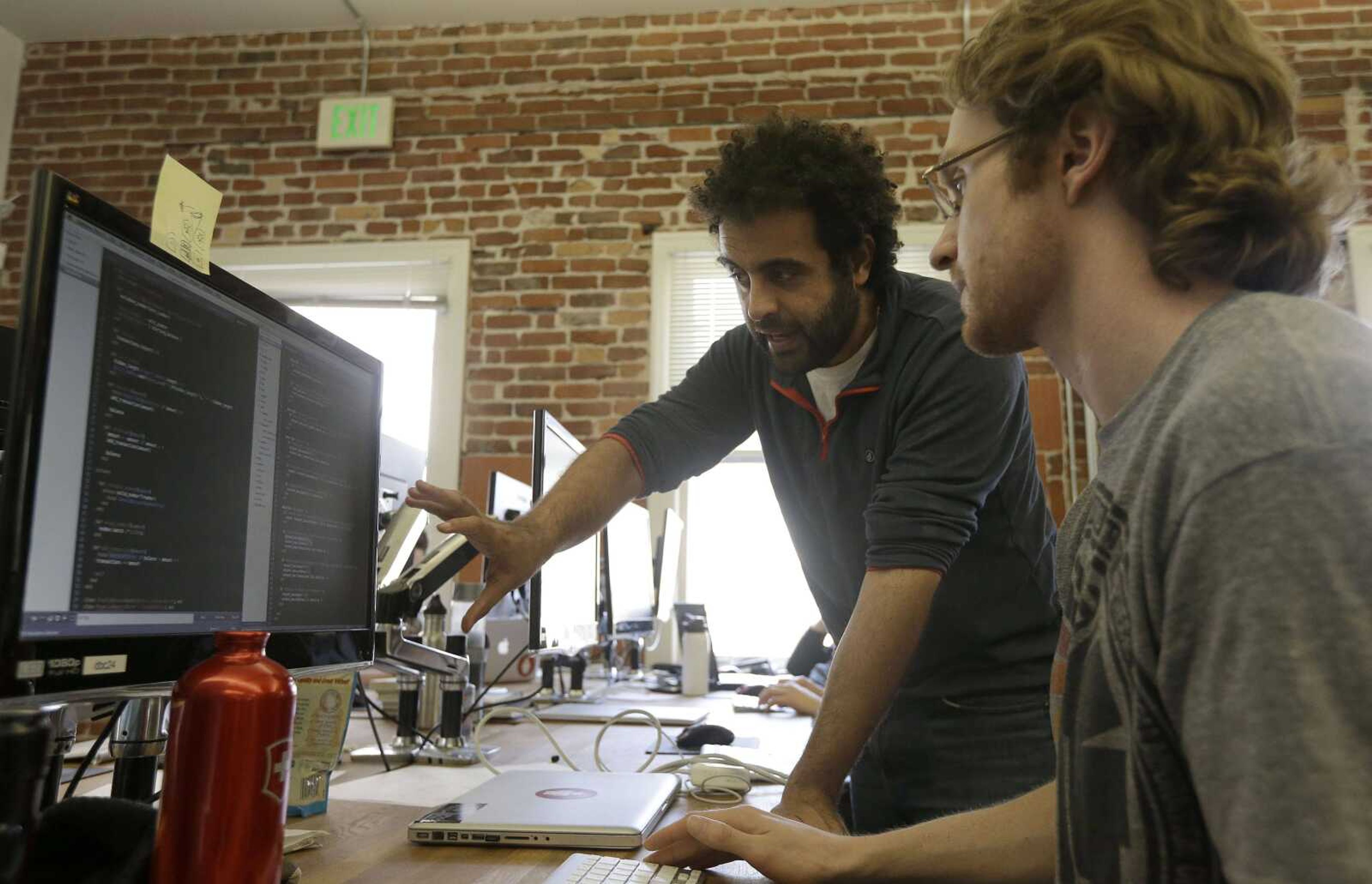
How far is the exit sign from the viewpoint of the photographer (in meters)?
4.04

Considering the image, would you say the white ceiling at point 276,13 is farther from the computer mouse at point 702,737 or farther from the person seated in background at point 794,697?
the computer mouse at point 702,737

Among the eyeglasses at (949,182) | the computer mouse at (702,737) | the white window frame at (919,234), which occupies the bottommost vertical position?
the computer mouse at (702,737)

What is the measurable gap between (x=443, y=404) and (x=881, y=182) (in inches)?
102

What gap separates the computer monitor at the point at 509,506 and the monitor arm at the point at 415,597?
242 mm

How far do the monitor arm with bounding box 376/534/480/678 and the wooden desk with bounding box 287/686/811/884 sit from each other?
0.53 ft

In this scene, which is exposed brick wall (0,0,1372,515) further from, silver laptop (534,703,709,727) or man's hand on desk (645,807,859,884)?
man's hand on desk (645,807,859,884)

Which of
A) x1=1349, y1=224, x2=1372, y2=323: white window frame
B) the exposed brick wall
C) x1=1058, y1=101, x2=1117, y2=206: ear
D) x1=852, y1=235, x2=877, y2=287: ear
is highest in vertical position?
the exposed brick wall

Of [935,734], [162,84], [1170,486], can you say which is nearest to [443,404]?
[162,84]

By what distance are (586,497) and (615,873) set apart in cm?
73

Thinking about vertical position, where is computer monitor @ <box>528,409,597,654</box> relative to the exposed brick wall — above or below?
below

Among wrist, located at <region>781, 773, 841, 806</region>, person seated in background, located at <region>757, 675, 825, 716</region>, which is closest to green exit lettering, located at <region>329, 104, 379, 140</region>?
person seated in background, located at <region>757, 675, 825, 716</region>

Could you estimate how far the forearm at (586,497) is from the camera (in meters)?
1.40

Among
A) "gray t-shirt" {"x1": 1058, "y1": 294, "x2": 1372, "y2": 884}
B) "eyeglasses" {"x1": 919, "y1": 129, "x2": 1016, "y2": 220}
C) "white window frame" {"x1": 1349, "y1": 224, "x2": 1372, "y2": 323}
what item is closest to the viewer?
"gray t-shirt" {"x1": 1058, "y1": 294, "x2": 1372, "y2": 884}

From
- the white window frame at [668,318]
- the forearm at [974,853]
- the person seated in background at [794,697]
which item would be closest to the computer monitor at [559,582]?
the person seated in background at [794,697]
